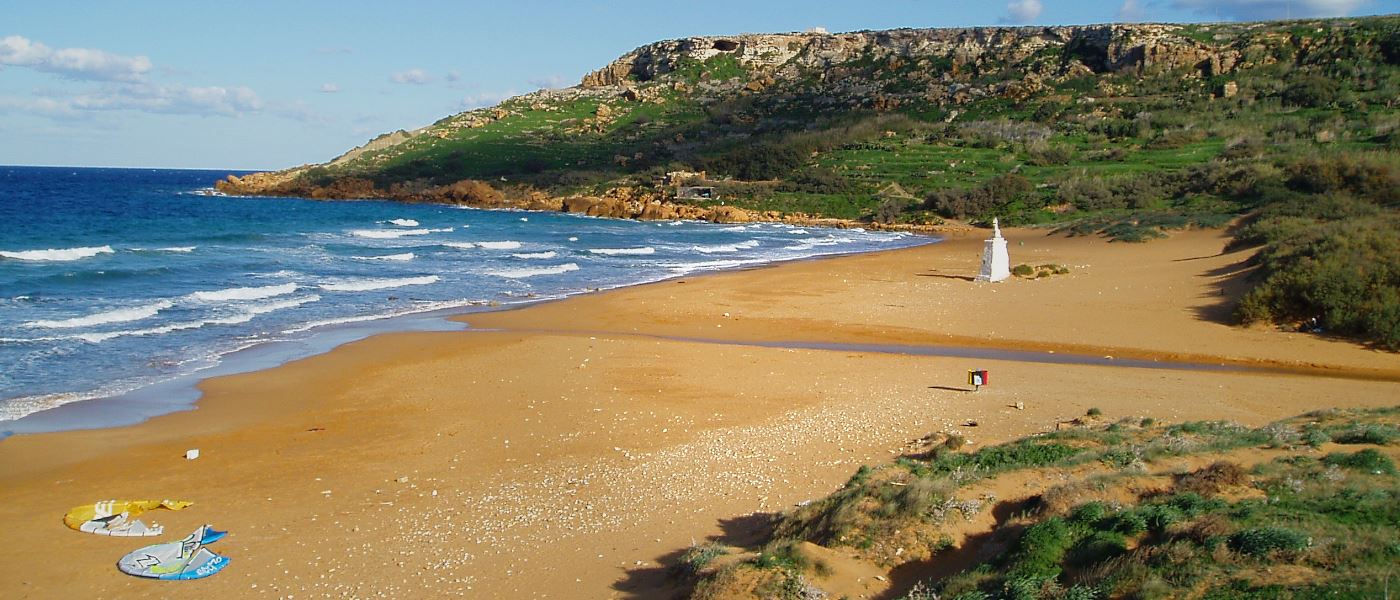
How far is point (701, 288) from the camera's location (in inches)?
1097

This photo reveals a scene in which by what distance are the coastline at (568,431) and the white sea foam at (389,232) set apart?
→ 25.6 metres

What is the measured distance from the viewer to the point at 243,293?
2558 cm

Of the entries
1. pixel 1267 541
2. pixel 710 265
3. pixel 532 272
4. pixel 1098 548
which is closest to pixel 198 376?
pixel 1098 548

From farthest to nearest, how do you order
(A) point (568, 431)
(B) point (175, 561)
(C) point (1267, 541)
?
(A) point (568, 431), (B) point (175, 561), (C) point (1267, 541)

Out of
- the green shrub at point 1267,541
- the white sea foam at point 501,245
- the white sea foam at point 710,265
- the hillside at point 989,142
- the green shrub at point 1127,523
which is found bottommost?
the white sea foam at point 710,265

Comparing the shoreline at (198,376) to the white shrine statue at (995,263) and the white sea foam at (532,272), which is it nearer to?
the white sea foam at (532,272)

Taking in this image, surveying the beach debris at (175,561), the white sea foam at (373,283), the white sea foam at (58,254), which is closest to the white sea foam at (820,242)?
the white sea foam at (373,283)

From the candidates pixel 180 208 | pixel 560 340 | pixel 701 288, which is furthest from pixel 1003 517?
pixel 180 208

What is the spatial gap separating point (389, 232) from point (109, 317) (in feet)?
90.3

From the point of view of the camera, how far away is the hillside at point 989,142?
36438mm

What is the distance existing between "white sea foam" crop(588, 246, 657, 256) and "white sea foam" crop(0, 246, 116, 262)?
18318mm

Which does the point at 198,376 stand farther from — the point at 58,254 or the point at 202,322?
the point at 58,254

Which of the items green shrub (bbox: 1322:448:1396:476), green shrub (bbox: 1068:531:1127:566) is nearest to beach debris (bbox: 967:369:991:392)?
green shrub (bbox: 1322:448:1396:476)

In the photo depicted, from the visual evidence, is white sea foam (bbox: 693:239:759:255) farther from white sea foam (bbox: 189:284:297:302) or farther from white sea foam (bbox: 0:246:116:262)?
white sea foam (bbox: 0:246:116:262)
